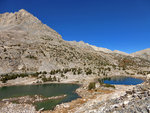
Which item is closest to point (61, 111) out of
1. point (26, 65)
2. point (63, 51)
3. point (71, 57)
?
point (26, 65)

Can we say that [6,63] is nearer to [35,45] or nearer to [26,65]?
[26,65]

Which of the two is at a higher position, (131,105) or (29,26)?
(29,26)

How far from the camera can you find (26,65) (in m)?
84.4

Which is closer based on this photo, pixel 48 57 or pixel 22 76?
pixel 22 76

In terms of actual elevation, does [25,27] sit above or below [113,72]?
above

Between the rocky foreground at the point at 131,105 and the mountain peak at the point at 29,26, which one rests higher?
the mountain peak at the point at 29,26

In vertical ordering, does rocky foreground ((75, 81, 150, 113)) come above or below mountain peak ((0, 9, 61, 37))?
below

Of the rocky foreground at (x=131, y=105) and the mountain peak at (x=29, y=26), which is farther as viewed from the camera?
the mountain peak at (x=29, y=26)

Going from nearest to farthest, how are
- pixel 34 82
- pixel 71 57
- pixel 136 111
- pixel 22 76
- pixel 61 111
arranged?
pixel 136 111 → pixel 61 111 → pixel 34 82 → pixel 22 76 → pixel 71 57

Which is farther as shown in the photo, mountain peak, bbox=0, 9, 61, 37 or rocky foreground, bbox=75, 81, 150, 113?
mountain peak, bbox=0, 9, 61, 37

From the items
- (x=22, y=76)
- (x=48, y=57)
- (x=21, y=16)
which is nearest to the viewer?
(x=22, y=76)

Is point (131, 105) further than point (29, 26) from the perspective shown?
No

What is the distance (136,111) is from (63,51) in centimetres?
10914

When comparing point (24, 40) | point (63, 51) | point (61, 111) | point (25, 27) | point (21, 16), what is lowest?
point (61, 111)
